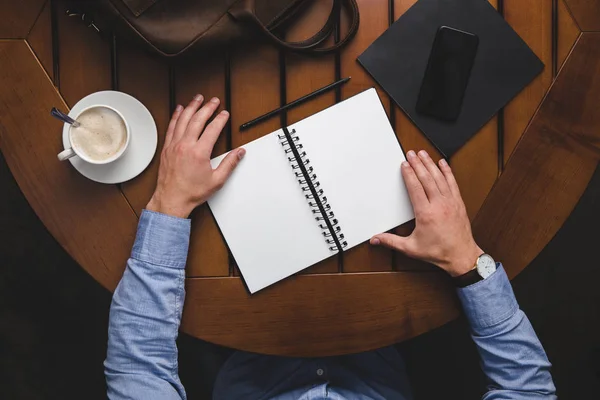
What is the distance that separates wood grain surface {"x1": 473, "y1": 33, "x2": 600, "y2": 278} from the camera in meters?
0.81

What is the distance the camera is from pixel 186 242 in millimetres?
802

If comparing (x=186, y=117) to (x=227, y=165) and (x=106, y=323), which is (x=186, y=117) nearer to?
(x=227, y=165)

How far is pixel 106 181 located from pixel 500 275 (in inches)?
25.1

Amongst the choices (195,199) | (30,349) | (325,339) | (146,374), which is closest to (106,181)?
(195,199)

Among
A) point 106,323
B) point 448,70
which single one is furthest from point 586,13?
point 106,323

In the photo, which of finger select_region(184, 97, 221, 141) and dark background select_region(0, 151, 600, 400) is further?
dark background select_region(0, 151, 600, 400)

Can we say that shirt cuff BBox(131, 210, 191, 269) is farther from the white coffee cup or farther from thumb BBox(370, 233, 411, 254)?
thumb BBox(370, 233, 411, 254)

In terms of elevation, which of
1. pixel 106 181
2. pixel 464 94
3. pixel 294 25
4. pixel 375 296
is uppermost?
pixel 294 25

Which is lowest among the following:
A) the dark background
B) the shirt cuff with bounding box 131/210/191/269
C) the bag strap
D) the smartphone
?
the dark background

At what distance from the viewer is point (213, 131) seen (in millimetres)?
808

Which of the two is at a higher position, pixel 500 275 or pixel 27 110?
pixel 27 110

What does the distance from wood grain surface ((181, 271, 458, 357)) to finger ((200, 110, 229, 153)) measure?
218 millimetres

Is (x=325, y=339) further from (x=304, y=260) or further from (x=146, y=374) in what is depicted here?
(x=146, y=374)

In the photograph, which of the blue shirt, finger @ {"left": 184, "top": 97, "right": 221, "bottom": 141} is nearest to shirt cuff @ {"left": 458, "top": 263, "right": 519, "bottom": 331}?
the blue shirt
